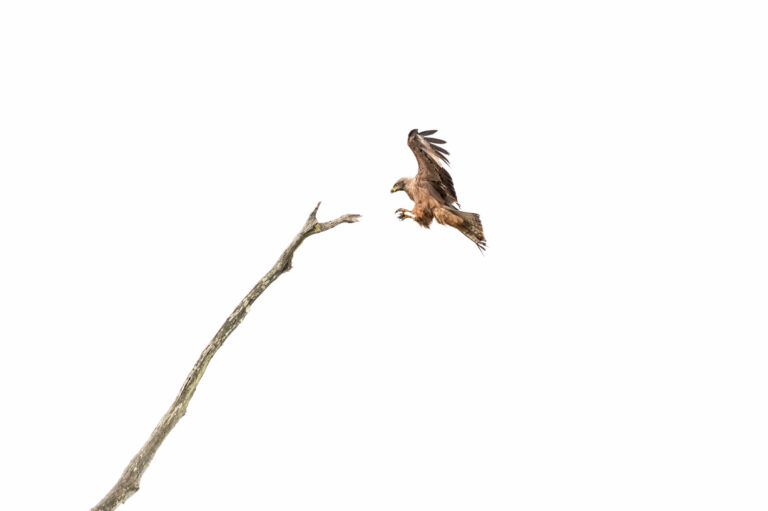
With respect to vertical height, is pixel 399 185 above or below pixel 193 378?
above

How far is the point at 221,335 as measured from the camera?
13.9ft

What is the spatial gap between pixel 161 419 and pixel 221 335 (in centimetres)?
64

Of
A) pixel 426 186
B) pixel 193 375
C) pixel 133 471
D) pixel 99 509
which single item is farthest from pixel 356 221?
pixel 99 509

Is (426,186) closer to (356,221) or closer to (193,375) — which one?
(356,221)

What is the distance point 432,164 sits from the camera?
405 centimetres

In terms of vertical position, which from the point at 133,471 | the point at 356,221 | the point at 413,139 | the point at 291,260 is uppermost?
the point at 413,139

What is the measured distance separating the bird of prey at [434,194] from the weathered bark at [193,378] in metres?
0.49

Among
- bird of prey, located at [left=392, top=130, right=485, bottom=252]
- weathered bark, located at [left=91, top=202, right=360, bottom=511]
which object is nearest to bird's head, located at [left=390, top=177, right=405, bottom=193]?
bird of prey, located at [left=392, top=130, right=485, bottom=252]

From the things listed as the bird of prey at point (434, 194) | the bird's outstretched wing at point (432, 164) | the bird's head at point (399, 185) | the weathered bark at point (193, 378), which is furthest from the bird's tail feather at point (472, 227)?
the weathered bark at point (193, 378)

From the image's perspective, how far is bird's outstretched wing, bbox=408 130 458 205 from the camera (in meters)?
4.03

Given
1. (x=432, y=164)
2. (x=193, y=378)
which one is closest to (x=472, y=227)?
(x=432, y=164)

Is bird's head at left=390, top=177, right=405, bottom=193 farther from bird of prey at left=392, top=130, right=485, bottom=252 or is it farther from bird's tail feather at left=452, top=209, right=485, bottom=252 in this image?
bird's tail feather at left=452, top=209, right=485, bottom=252

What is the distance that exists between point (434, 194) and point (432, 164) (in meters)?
0.19

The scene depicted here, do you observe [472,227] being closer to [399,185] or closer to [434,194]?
[434,194]
